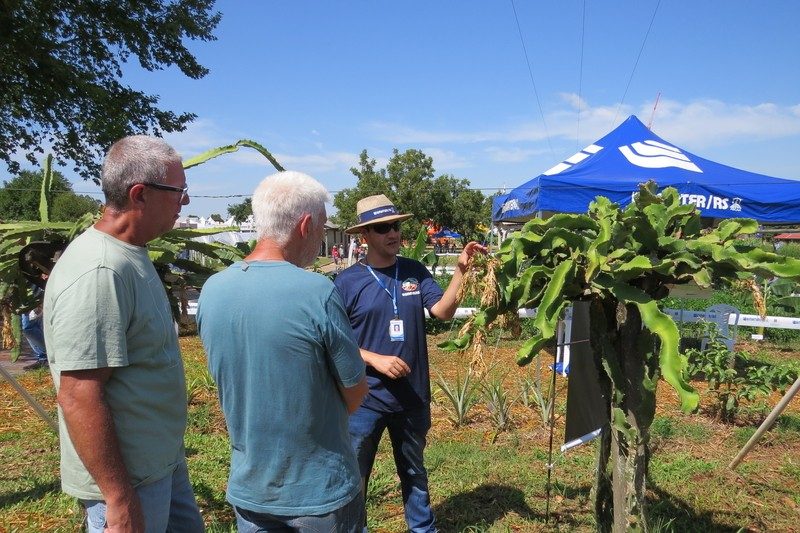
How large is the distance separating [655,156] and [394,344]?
21.5 ft

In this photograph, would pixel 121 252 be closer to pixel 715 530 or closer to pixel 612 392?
pixel 612 392

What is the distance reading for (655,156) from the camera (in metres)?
8.27

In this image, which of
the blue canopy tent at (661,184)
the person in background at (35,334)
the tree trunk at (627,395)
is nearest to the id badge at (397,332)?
the tree trunk at (627,395)

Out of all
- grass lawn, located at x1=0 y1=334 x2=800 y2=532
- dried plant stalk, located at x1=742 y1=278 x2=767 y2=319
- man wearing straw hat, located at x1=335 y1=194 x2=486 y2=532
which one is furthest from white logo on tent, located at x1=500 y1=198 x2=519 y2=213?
dried plant stalk, located at x1=742 y1=278 x2=767 y2=319

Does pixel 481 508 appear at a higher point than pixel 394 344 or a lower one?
lower

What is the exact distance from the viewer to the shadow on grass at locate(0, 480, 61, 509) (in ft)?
13.4

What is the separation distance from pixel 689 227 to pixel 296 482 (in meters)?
1.85

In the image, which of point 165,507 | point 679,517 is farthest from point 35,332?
point 679,517

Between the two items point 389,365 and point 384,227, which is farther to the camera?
point 384,227

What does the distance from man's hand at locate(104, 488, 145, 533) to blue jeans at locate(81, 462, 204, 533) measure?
116 millimetres

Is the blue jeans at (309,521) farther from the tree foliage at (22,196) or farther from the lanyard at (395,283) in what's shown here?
the tree foliage at (22,196)

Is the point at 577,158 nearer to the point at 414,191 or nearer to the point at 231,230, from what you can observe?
the point at 231,230

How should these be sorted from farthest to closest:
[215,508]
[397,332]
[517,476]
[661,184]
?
→ [661,184] < [517,476] < [215,508] < [397,332]

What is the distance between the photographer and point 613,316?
2674 mm
